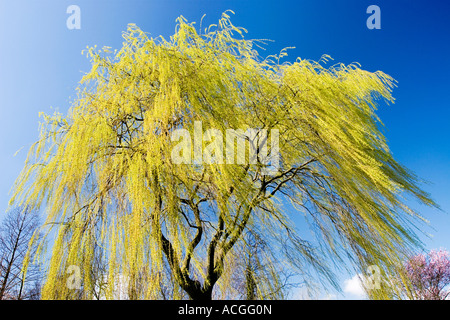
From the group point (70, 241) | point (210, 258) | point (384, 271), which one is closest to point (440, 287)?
point (384, 271)

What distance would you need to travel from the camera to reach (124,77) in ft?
9.96

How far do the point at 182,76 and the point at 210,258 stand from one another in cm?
205

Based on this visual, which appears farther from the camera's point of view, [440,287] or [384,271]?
[440,287]

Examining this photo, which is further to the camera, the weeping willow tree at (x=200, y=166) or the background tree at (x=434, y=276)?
the background tree at (x=434, y=276)

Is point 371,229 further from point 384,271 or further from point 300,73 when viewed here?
point 300,73

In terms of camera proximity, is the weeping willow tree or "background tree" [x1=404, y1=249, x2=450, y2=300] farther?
"background tree" [x1=404, y1=249, x2=450, y2=300]

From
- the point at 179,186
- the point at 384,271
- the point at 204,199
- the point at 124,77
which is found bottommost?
the point at 384,271

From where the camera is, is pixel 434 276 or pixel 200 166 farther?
pixel 434 276
